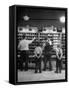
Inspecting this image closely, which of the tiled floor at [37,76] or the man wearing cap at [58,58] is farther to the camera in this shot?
the man wearing cap at [58,58]

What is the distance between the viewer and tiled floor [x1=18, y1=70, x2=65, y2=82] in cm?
947

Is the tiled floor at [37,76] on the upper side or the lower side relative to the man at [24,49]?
lower

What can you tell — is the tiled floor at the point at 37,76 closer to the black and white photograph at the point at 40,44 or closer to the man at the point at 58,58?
the black and white photograph at the point at 40,44

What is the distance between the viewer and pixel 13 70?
9422 mm

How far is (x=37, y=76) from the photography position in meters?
9.70

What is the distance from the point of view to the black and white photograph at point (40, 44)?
9.45 metres

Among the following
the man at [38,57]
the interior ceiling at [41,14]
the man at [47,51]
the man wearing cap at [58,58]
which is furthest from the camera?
the man wearing cap at [58,58]

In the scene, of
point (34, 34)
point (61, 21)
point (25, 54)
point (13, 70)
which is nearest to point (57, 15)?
point (61, 21)

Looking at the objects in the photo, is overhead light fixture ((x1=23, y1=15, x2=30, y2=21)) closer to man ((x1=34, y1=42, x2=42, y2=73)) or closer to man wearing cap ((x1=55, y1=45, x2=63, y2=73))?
man ((x1=34, y1=42, x2=42, y2=73))

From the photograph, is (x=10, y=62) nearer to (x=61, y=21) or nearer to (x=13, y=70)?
(x=13, y=70)

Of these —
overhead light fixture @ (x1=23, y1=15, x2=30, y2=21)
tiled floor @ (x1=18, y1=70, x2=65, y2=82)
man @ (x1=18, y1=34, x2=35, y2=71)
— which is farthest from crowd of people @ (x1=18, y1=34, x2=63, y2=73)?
overhead light fixture @ (x1=23, y1=15, x2=30, y2=21)

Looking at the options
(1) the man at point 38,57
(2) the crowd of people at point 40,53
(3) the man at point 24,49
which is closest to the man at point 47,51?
(2) the crowd of people at point 40,53

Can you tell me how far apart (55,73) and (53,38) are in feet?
3.75

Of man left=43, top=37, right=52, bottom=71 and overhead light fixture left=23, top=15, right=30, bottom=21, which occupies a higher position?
overhead light fixture left=23, top=15, right=30, bottom=21
